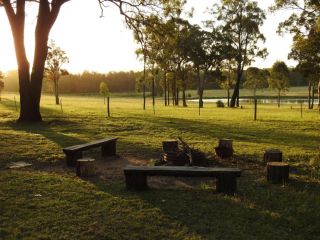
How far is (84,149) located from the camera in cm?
1248

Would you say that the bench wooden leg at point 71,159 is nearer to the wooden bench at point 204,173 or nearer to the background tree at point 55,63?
the wooden bench at point 204,173

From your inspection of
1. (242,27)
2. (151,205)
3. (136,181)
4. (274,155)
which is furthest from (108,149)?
(242,27)

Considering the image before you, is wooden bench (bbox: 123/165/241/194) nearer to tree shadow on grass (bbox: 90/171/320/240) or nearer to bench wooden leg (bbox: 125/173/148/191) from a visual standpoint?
bench wooden leg (bbox: 125/173/148/191)

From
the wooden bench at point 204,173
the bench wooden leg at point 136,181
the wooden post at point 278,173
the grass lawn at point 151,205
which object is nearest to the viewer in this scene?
the grass lawn at point 151,205

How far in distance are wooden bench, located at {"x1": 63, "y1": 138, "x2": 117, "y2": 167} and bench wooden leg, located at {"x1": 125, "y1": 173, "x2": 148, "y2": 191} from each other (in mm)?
3291

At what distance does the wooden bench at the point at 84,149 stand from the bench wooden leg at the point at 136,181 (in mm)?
3291

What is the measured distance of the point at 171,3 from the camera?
26.3 metres

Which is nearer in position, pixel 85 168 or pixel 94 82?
pixel 85 168

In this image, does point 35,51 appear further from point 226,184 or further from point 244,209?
point 244,209

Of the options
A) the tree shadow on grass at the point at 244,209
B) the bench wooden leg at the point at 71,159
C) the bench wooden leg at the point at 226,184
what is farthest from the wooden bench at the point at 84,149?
the bench wooden leg at the point at 226,184

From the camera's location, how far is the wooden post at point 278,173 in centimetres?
985

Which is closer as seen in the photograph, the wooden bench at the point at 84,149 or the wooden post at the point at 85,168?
the wooden post at the point at 85,168

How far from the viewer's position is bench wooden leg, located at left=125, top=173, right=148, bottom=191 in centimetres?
925

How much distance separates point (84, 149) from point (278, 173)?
5690 millimetres
